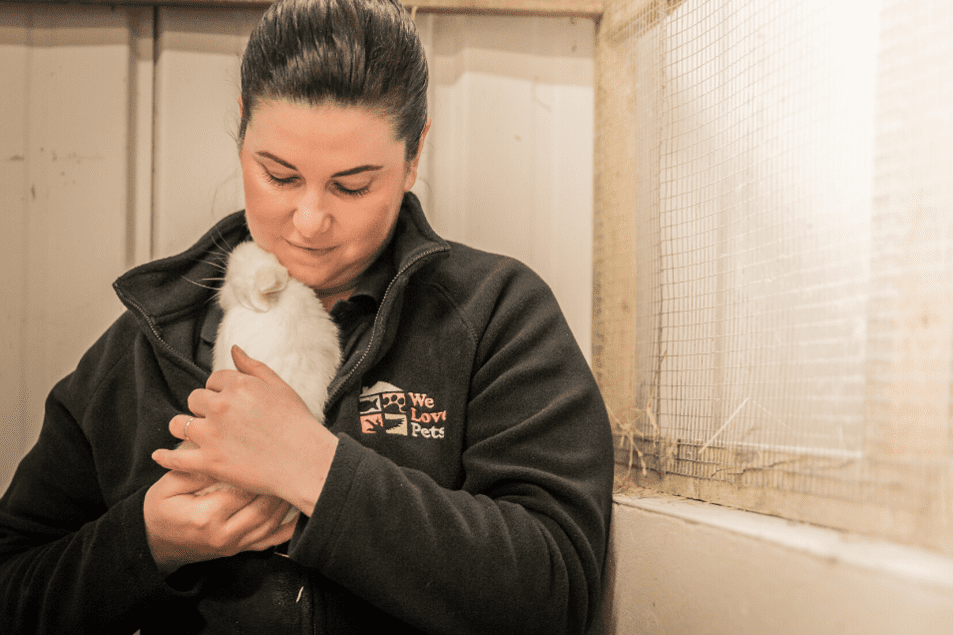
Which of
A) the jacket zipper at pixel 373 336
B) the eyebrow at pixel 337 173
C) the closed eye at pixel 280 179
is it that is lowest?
the jacket zipper at pixel 373 336

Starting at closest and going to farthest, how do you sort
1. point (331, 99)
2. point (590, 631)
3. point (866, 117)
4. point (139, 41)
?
point (866, 117), point (331, 99), point (590, 631), point (139, 41)

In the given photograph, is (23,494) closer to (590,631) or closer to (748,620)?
(590,631)

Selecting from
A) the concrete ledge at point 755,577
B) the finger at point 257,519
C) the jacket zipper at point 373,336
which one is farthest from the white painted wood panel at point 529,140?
the finger at point 257,519

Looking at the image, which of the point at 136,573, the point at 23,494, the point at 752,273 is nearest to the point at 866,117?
the point at 752,273

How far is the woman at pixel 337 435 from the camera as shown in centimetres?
79

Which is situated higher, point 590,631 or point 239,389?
point 239,389

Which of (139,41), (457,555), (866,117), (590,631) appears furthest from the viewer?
(139,41)

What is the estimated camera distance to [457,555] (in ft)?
2.57

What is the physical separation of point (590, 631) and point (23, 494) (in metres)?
0.90

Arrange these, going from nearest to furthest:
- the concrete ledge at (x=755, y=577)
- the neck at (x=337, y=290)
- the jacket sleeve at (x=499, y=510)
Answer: the concrete ledge at (x=755, y=577)
the jacket sleeve at (x=499, y=510)
the neck at (x=337, y=290)

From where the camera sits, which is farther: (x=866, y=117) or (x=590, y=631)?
(x=590, y=631)

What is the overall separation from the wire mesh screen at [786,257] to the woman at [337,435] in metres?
0.19

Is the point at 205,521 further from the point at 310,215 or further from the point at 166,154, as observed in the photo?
the point at 166,154

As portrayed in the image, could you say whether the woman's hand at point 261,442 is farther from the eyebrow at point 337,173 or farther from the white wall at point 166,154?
the white wall at point 166,154
